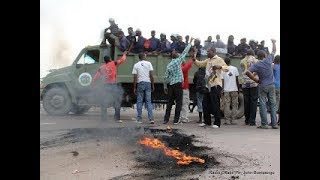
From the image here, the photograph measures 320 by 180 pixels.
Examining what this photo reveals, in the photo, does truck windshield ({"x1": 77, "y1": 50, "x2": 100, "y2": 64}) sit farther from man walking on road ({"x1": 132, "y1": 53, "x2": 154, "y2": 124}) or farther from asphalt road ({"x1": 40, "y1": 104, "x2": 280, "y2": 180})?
asphalt road ({"x1": 40, "y1": 104, "x2": 280, "y2": 180})

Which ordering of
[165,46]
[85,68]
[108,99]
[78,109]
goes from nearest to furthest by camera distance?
[108,99] < [165,46] < [85,68] < [78,109]

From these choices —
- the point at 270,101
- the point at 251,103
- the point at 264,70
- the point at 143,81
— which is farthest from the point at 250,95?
the point at 143,81

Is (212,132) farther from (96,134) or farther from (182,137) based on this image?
(96,134)

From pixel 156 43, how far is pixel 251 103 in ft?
12.3

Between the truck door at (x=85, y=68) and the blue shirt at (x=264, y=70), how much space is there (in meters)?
5.20

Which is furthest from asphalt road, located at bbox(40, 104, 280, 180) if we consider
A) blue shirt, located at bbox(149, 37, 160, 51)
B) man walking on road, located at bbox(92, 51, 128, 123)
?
blue shirt, located at bbox(149, 37, 160, 51)

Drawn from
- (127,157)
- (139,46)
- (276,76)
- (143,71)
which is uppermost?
(139,46)

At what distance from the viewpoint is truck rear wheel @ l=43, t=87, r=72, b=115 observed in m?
12.2

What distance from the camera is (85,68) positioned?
12242 mm

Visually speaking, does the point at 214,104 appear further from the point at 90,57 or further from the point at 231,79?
the point at 90,57

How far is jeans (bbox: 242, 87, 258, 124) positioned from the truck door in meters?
4.65

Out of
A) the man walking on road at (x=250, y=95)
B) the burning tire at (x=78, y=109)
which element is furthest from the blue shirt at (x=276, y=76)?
the burning tire at (x=78, y=109)

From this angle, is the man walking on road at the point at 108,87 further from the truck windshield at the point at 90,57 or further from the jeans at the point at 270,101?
the jeans at the point at 270,101
